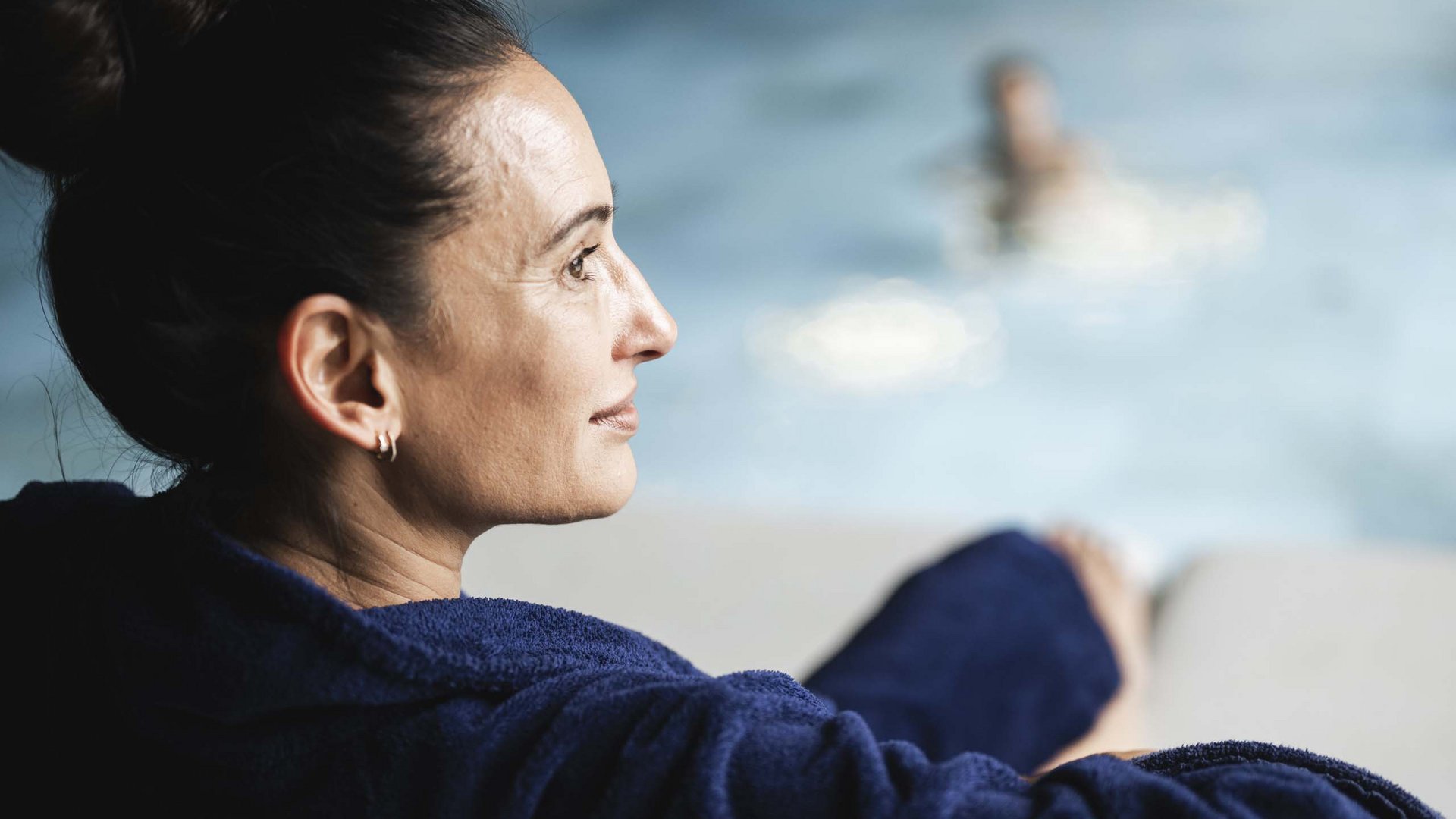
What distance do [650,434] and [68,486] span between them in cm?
210

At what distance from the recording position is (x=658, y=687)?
2.17 ft

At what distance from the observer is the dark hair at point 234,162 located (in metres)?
0.71

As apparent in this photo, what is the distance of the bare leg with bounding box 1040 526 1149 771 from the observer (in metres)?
1.45

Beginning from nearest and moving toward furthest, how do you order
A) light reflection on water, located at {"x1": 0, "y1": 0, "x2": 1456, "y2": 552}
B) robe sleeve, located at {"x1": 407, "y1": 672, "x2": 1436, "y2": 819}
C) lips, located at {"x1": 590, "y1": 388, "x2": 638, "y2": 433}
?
robe sleeve, located at {"x1": 407, "y1": 672, "x2": 1436, "y2": 819} → lips, located at {"x1": 590, "y1": 388, "x2": 638, "y2": 433} → light reflection on water, located at {"x1": 0, "y1": 0, "x2": 1456, "y2": 552}

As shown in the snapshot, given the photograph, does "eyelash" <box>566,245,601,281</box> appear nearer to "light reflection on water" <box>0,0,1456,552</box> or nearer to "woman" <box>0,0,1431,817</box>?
"woman" <box>0,0,1431,817</box>

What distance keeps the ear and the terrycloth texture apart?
97 mm

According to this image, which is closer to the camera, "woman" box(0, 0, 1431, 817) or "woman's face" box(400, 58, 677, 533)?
"woman" box(0, 0, 1431, 817)

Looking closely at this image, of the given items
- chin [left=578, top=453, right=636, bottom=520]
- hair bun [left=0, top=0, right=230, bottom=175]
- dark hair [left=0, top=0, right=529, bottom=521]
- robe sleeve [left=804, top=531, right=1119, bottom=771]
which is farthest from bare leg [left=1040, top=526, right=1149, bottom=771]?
hair bun [left=0, top=0, right=230, bottom=175]

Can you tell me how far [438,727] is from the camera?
67 centimetres

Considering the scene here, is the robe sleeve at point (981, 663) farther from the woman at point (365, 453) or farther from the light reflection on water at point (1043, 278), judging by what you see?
the light reflection on water at point (1043, 278)

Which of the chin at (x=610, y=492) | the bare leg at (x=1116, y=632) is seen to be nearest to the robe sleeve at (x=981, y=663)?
the bare leg at (x=1116, y=632)

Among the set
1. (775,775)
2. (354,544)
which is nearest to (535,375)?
(354,544)

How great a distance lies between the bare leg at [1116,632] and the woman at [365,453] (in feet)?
2.51

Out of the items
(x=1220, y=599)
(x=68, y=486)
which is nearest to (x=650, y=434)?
(x=1220, y=599)
